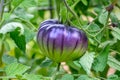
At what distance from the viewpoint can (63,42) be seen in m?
0.53

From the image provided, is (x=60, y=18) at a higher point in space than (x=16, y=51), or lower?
higher

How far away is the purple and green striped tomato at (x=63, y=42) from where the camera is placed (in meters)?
0.53

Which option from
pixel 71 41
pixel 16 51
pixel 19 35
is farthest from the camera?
pixel 16 51

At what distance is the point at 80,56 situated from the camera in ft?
1.81

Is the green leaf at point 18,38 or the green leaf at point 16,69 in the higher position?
the green leaf at point 18,38

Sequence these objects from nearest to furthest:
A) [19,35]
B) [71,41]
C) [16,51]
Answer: [71,41], [19,35], [16,51]

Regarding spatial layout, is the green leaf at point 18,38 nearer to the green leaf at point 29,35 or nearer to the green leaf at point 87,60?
the green leaf at point 29,35

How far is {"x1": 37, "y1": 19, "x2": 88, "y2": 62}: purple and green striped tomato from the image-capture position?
1.74 ft

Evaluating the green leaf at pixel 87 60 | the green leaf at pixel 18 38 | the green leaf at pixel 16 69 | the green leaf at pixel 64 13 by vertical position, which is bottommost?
the green leaf at pixel 16 69

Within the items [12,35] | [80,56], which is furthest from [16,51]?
[80,56]

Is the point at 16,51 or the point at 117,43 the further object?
the point at 16,51

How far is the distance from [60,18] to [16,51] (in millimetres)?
→ 322

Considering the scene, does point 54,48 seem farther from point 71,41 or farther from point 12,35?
point 12,35

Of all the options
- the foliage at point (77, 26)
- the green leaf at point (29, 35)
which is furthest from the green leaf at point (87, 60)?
the green leaf at point (29, 35)
